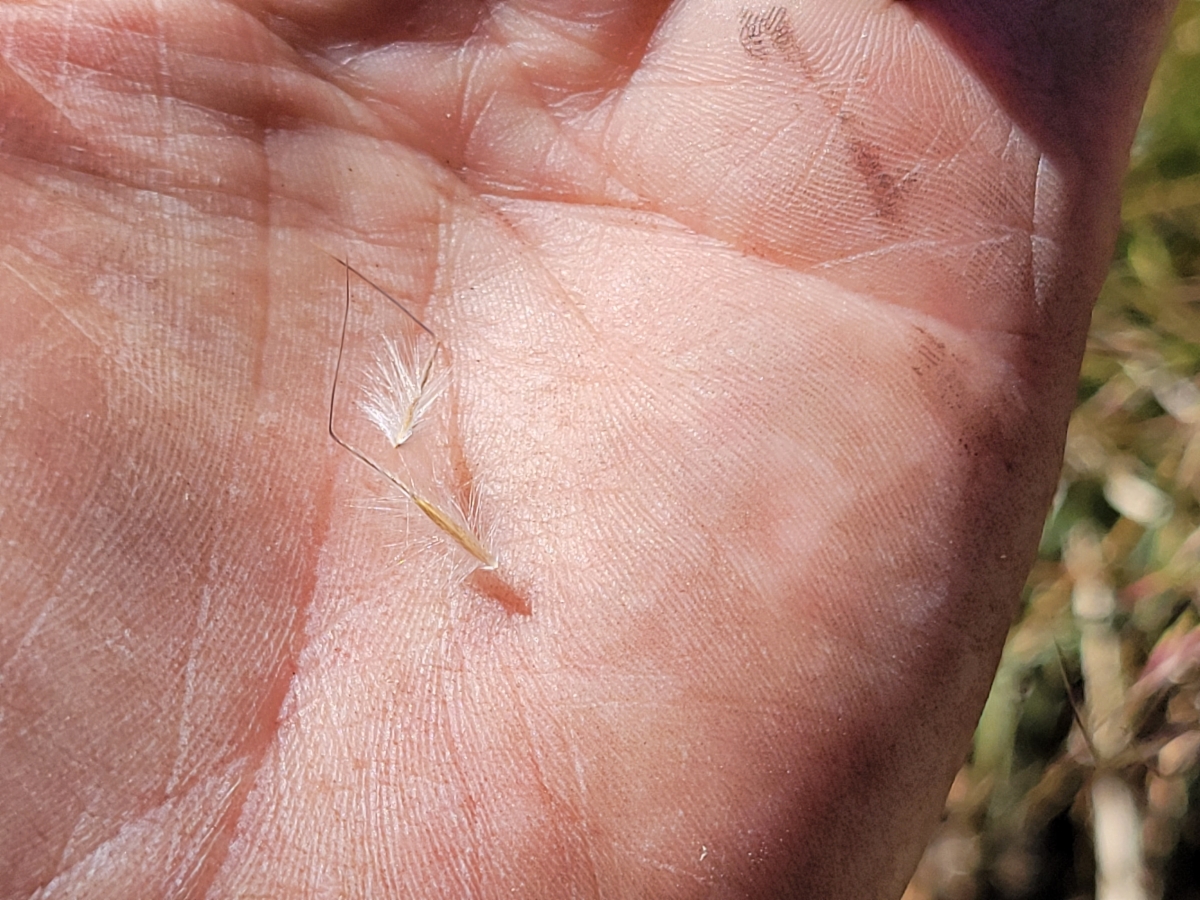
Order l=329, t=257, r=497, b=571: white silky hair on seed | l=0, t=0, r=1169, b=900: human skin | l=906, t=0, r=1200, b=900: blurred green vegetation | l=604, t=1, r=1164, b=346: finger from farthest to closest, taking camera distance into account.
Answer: l=906, t=0, r=1200, b=900: blurred green vegetation < l=604, t=1, r=1164, b=346: finger < l=329, t=257, r=497, b=571: white silky hair on seed < l=0, t=0, r=1169, b=900: human skin

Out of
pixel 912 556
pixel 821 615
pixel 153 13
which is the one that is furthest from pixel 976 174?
pixel 153 13

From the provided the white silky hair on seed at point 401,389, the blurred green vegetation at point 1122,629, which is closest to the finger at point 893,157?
the white silky hair on seed at point 401,389

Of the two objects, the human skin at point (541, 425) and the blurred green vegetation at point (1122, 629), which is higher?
the human skin at point (541, 425)

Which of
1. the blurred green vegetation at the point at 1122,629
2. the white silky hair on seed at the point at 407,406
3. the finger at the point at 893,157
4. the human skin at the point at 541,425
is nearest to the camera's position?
the human skin at the point at 541,425

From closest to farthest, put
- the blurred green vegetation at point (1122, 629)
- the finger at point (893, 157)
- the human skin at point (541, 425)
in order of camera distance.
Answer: the human skin at point (541, 425) → the finger at point (893, 157) → the blurred green vegetation at point (1122, 629)

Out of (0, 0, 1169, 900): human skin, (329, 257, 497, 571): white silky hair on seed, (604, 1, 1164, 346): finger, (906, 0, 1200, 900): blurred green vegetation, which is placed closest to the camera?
(0, 0, 1169, 900): human skin

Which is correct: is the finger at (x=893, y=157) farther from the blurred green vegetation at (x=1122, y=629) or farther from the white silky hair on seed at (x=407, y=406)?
the blurred green vegetation at (x=1122, y=629)

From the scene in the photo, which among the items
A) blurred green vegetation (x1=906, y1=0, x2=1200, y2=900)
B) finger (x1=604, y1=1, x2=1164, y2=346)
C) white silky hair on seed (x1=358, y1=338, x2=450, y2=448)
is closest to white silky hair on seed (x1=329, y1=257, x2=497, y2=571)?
white silky hair on seed (x1=358, y1=338, x2=450, y2=448)

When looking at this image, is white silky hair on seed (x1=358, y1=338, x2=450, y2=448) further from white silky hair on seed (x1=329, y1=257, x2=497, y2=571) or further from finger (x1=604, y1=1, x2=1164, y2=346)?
finger (x1=604, y1=1, x2=1164, y2=346)
